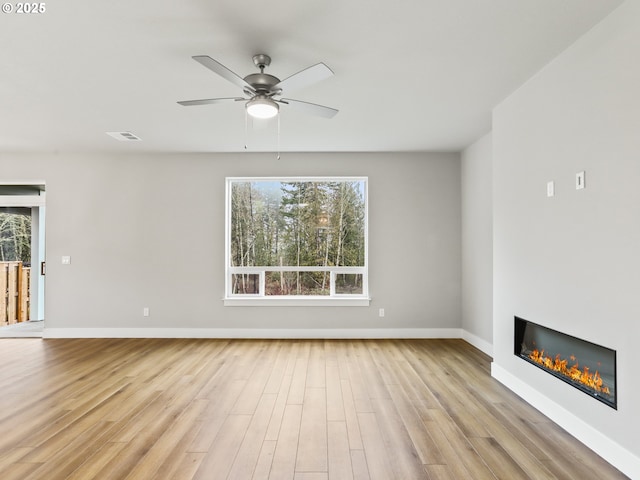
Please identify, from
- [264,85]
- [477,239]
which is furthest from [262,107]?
[477,239]

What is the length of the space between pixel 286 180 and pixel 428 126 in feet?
7.09

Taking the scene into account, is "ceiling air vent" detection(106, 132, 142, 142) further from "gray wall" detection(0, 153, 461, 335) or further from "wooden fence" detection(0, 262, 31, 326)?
"wooden fence" detection(0, 262, 31, 326)

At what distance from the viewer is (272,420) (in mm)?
2742

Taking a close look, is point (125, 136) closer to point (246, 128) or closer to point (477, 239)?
point (246, 128)

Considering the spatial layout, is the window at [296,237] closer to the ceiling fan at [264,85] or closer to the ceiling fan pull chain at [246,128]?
the ceiling fan pull chain at [246,128]

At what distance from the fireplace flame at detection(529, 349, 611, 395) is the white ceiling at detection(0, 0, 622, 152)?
2196 mm

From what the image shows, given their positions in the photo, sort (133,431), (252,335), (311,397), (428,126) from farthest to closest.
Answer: (252,335)
(428,126)
(311,397)
(133,431)

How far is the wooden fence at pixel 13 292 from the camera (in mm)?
5484

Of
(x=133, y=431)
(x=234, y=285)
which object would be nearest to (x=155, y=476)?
(x=133, y=431)

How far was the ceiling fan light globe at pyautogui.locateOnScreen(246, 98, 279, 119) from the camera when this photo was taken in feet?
8.59

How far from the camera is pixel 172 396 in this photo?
320 cm

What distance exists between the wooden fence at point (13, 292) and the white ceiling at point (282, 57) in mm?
2329

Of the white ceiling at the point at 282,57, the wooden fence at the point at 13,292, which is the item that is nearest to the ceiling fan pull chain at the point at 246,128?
the white ceiling at the point at 282,57

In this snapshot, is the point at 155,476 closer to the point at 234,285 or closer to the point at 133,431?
the point at 133,431
